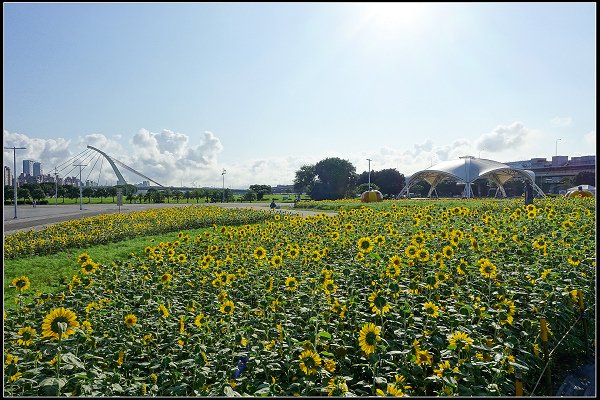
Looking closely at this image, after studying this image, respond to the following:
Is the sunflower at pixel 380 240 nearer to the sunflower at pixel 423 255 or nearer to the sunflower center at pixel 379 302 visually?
the sunflower at pixel 423 255

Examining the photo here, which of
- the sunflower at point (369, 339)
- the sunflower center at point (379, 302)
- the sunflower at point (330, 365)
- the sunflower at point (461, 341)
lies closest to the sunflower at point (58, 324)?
the sunflower at point (330, 365)

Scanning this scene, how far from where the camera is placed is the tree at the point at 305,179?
113ft

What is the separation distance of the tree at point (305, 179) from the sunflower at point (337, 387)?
3169 centimetres

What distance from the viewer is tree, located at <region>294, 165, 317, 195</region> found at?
34400 millimetres

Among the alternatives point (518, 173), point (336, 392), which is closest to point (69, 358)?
point (336, 392)

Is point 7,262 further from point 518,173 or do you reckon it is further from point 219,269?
point 518,173

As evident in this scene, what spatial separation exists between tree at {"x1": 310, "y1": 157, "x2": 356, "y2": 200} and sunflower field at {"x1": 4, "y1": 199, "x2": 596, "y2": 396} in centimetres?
2826

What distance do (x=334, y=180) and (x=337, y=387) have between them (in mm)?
31172

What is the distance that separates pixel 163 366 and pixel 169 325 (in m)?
0.50

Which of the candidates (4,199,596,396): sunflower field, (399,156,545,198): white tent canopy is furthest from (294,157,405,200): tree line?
(4,199,596,396): sunflower field

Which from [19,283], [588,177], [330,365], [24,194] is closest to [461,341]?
[330,365]

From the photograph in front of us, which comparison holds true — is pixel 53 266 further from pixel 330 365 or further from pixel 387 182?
pixel 387 182

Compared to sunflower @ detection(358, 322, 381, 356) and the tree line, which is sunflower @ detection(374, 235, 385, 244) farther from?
the tree line

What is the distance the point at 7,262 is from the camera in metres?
7.29
